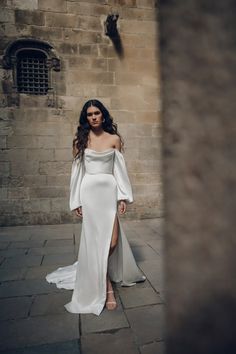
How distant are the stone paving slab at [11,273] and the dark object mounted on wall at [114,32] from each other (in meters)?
5.07

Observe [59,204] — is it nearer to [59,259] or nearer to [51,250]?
[51,250]

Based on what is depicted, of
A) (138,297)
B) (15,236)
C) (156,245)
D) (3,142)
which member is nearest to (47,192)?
(15,236)

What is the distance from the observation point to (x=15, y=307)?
8.70ft

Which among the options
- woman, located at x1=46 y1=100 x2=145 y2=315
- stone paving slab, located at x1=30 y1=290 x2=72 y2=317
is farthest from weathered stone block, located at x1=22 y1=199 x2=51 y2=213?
stone paving slab, located at x1=30 y1=290 x2=72 y2=317

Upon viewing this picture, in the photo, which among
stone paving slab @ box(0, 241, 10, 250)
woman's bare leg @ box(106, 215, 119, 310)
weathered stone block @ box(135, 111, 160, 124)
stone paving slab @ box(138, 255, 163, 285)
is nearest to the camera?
woman's bare leg @ box(106, 215, 119, 310)

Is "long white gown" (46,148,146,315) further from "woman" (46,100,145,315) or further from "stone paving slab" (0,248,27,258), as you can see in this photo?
"stone paving slab" (0,248,27,258)

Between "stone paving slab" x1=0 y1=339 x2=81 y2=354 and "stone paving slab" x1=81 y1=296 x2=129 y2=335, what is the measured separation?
6.9 inches

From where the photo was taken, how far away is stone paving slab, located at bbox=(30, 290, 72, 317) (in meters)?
2.58

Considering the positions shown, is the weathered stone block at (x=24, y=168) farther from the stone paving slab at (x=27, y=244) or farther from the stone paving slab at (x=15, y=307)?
the stone paving slab at (x=15, y=307)

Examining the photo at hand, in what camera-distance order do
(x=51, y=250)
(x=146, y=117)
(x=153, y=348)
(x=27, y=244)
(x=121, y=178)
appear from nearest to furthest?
(x=153, y=348) → (x=121, y=178) → (x=51, y=250) → (x=27, y=244) → (x=146, y=117)

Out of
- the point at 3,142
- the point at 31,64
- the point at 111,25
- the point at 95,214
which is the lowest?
the point at 95,214

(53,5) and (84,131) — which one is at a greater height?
(53,5)

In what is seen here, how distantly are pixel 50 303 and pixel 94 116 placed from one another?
1.94m

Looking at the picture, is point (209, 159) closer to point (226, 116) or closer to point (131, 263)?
point (226, 116)
